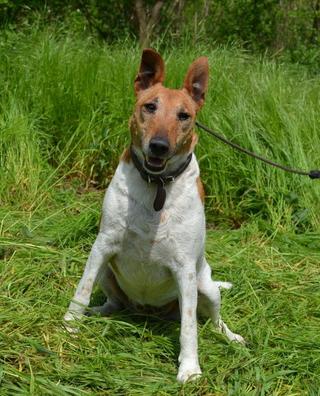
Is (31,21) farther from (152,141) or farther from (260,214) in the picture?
(152,141)

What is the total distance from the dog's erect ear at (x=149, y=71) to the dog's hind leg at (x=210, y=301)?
1.03 metres

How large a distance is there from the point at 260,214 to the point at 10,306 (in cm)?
244

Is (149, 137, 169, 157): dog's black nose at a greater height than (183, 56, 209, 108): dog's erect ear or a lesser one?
lesser

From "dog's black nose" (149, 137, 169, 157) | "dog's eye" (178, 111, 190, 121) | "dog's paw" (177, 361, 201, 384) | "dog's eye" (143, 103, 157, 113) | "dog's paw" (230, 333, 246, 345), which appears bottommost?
"dog's paw" (230, 333, 246, 345)

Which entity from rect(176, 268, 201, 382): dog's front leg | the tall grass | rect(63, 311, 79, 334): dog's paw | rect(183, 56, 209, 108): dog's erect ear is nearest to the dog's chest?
rect(176, 268, 201, 382): dog's front leg

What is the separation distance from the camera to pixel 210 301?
3643 millimetres

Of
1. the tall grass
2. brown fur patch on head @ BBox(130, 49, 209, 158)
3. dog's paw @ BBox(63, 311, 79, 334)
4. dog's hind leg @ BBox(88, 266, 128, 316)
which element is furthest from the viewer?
the tall grass

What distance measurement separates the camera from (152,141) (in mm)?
3062

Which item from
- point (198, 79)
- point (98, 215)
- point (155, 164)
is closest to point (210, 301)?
point (155, 164)

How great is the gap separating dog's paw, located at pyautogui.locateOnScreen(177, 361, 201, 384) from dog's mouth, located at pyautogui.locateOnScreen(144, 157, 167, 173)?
951mm

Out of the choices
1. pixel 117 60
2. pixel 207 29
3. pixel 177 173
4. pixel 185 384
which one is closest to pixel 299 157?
pixel 117 60

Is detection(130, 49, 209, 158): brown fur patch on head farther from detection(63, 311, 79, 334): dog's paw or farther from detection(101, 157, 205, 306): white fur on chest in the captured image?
detection(63, 311, 79, 334): dog's paw

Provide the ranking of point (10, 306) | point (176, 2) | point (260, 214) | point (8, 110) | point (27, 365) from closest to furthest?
point (27, 365) → point (10, 306) → point (260, 214) → point (8, 110) → point (176, 2)

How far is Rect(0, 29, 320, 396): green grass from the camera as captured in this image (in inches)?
127
